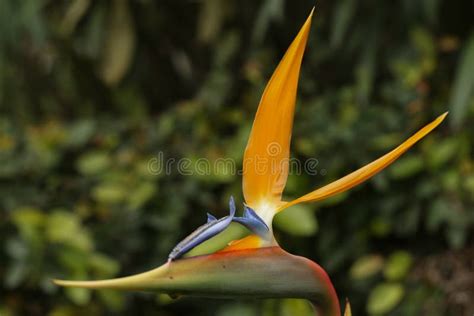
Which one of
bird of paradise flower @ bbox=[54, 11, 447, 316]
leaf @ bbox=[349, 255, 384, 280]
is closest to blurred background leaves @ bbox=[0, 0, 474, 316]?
leaf @ bbox=[349, 255, 384, 280]

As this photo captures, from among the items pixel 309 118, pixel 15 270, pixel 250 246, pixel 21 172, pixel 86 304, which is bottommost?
pixel 86 304

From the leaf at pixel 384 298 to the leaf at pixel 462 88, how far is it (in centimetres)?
38

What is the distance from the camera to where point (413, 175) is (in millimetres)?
1791

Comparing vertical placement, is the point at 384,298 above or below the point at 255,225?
below

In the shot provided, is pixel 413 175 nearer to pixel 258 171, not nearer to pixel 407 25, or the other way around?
pixel 407 25

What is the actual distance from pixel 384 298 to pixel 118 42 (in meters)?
1.06

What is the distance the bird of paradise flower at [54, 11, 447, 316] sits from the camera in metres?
0.54

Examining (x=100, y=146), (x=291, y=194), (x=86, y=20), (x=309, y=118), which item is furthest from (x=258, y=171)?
(x=86, y=20)

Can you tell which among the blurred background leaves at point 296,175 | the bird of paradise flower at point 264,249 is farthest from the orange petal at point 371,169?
the blurred background leaves at point 296,175

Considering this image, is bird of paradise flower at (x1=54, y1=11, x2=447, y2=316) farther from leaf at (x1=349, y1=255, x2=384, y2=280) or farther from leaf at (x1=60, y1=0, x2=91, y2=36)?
leaf at (x1=60, y1=0, x2=91, y2=36)

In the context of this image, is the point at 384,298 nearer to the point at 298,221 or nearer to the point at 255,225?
the point at 298,221

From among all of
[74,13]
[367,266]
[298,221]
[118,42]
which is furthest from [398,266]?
[74,13]

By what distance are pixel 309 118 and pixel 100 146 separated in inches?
20.8

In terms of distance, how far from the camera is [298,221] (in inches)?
66.6
